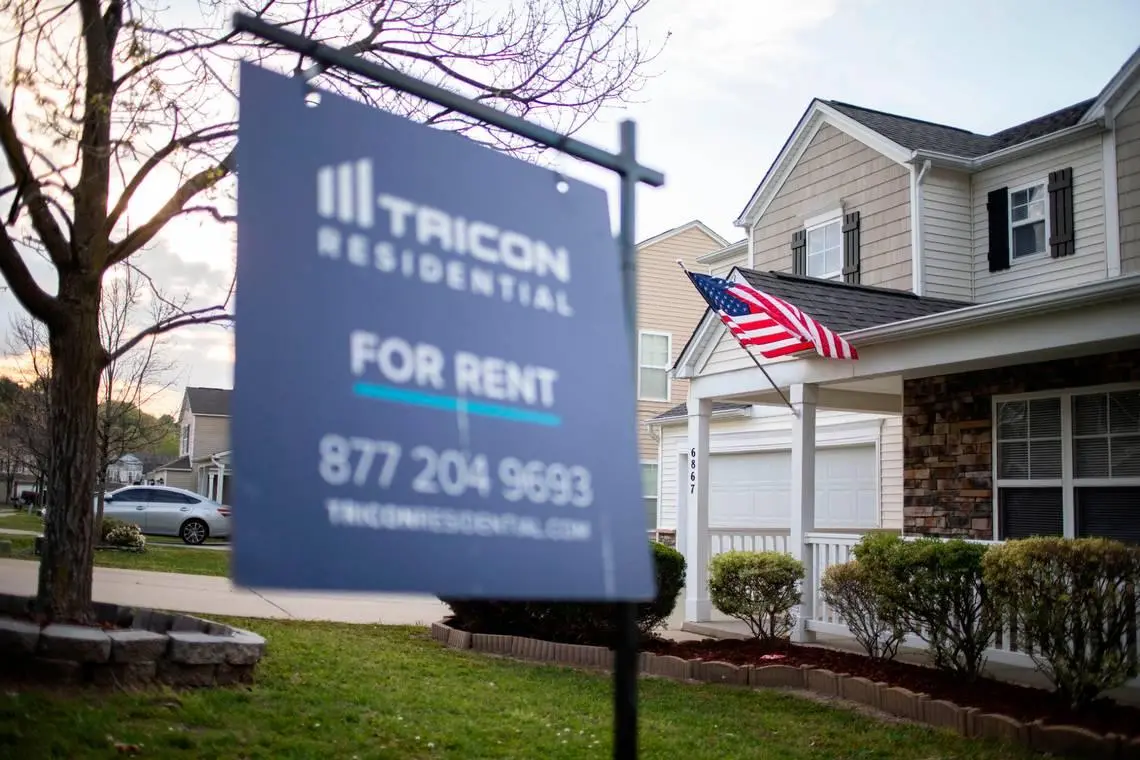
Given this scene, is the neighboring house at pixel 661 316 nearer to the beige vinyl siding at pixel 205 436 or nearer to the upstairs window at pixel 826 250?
the upstairs window at pixel 826 250

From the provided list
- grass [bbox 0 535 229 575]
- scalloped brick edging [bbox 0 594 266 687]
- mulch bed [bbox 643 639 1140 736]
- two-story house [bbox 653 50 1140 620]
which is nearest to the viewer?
scalloped brick edging [bbox 0 594 266 687]

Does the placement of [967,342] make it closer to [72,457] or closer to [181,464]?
[72,457]

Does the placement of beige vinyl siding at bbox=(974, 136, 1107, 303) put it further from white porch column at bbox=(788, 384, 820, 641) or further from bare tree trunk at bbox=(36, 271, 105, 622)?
bare tree trunk at bbox=(36, 271, 105, 622)

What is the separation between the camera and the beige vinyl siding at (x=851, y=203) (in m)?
14.1

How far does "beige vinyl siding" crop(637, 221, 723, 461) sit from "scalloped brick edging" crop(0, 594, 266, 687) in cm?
1666

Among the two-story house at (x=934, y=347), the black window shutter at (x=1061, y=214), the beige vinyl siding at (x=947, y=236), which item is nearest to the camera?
the two-story house at (x=934, y=347)

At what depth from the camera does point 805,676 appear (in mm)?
7812

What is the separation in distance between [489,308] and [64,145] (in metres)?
5.49

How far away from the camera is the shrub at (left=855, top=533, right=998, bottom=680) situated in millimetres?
7324

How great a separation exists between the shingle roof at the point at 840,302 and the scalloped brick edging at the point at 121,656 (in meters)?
6.30

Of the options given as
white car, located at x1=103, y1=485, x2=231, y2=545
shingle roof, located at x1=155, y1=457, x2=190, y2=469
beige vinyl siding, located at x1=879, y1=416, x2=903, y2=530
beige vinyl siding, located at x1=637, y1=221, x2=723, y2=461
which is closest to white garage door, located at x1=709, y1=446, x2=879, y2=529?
beige vinyl siding, located at x1=879, y1=416, x2=903, y2=530

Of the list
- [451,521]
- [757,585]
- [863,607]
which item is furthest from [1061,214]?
[451,521]

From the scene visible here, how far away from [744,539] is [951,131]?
799cm

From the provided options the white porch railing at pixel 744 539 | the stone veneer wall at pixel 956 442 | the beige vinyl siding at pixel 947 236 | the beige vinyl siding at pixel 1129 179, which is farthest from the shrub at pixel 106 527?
the beige vinyl siding at pixel 1129 179
